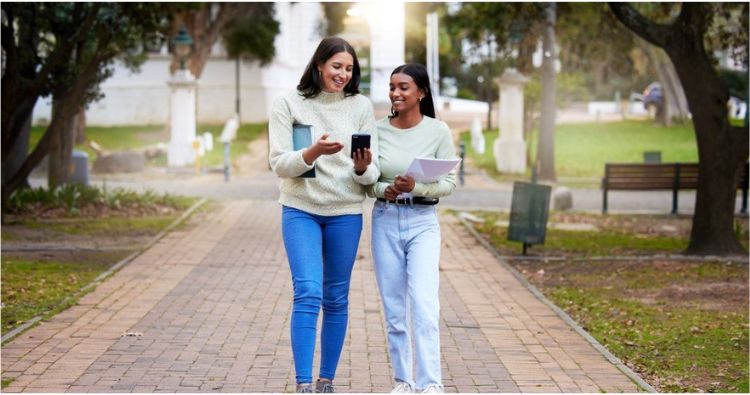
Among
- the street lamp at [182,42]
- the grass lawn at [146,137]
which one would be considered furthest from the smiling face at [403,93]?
the grass lawn at [146,137]

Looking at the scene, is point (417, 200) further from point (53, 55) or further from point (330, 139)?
point (53, 55)

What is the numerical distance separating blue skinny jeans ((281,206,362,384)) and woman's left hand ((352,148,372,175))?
1.17 ft

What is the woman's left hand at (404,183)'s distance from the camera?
21.9ft

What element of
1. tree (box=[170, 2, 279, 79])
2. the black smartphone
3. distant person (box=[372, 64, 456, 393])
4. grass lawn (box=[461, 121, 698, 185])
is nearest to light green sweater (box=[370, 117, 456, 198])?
distant person (box=[372, 64, 456, 393])

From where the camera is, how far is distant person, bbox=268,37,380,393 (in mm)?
6664

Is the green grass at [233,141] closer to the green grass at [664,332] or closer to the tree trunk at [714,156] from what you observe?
the tree trunk at [714,156]

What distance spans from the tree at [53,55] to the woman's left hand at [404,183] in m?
10.7

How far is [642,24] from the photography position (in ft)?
51.0

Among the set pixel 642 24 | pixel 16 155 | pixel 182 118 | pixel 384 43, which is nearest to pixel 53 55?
pixel 16 155

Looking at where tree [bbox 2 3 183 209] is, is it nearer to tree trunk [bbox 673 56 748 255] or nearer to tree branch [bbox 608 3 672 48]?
tree branch [bbox 608 3 672 48]

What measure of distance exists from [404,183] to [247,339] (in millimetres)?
2938

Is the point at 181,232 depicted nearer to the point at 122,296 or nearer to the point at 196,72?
the point at 122,296

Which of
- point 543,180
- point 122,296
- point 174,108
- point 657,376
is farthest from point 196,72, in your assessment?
point 657,376

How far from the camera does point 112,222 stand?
1839cm
